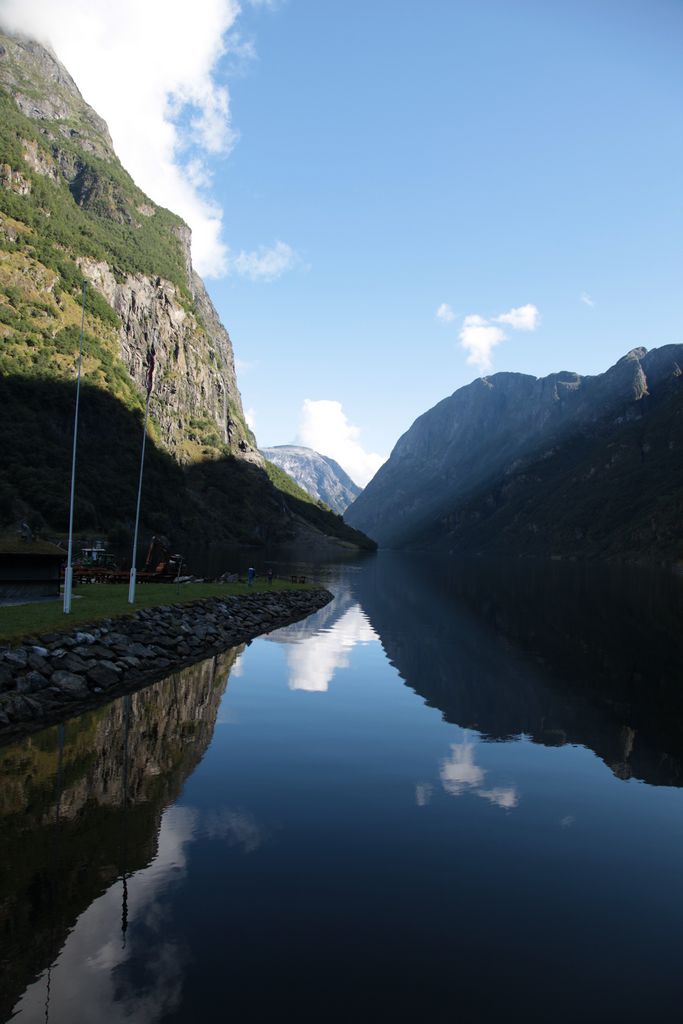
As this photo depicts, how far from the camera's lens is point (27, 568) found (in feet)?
129

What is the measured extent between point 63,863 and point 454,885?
8.12 meters

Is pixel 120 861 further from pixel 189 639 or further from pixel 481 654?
pixel 481 654

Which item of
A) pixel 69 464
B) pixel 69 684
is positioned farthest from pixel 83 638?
pixel 69 464

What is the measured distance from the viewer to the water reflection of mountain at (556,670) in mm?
25000

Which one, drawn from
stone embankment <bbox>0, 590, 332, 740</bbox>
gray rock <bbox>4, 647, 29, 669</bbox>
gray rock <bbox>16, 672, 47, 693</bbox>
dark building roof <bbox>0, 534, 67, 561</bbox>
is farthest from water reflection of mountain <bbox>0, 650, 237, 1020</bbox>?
dark building roof <bbox>0, 534, 67, 561</bbox>

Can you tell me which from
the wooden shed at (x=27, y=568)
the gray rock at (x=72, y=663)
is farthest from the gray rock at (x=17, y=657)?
the wooden shed at (x=27, y=568)

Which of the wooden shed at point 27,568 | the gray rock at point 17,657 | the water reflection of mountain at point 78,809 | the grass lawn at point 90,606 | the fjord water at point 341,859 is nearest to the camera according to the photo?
the fjord water at point 341,859

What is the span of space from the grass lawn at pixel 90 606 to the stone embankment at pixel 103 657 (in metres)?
0.60

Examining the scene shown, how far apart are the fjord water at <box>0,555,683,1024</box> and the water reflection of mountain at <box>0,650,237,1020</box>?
64mm

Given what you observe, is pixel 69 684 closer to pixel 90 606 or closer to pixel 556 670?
pixel 90 606

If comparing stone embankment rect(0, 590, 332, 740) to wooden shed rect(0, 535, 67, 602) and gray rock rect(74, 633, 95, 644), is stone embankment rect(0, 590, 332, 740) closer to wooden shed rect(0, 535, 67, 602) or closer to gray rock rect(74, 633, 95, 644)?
gray rock rect(74, 633, 95, 644)

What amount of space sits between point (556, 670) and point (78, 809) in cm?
3001

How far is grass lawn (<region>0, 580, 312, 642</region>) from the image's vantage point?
27.6 m

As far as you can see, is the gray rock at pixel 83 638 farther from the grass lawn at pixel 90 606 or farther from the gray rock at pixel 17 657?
the gray rock at pixel 17 657
